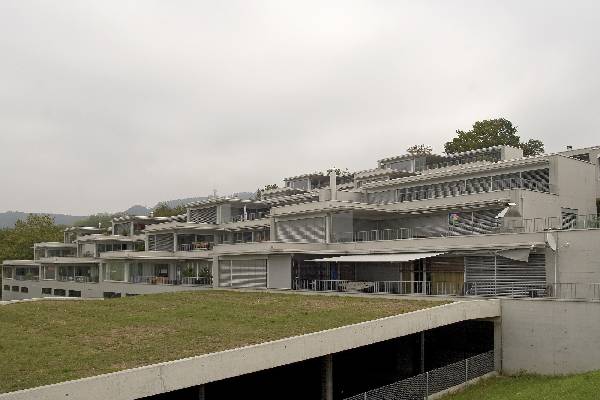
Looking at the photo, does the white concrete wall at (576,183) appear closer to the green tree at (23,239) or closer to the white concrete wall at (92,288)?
the white concrete wall at (92,288)

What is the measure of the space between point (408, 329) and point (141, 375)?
11.5 m

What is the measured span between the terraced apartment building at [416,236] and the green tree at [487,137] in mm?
14558

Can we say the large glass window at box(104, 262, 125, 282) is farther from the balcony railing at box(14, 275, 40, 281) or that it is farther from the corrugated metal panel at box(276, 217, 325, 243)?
the corrugated metal panel at box(276, 217, 325, 243)

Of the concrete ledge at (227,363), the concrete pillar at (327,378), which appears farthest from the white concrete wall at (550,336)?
the concrete pillar at (327,378)

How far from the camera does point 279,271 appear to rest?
4081 cm

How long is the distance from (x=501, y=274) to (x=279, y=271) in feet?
52.0

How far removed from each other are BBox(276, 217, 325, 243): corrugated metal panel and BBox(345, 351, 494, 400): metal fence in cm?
1799

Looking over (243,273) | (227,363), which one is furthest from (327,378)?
(243,273)

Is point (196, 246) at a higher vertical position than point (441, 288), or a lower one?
higher

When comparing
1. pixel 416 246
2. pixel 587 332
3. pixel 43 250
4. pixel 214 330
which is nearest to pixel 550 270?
pixel 587 332

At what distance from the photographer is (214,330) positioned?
21.1 meters

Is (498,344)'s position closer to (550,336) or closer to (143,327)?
(550,336)

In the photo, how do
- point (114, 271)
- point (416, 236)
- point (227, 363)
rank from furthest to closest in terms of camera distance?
point (114, 271)
point (416, 236)
point (227, 363)

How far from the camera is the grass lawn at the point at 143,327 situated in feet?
51.5
